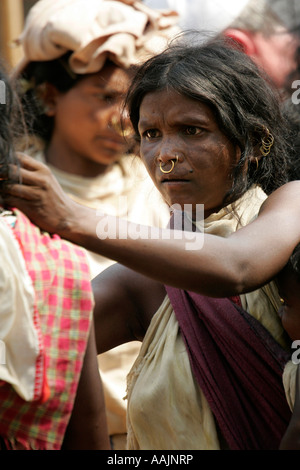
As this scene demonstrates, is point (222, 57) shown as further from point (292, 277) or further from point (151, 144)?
point (292, 277)

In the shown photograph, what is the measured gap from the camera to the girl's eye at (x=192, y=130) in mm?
2406

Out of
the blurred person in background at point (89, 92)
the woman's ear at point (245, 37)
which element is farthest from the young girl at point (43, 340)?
the woman's ear at point (245, 37)

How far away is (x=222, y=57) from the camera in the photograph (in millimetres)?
2516

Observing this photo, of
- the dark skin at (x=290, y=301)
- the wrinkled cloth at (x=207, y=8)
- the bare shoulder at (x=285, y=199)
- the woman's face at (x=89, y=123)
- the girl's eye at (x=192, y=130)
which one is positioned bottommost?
the woman's face at (x=89, y=123)

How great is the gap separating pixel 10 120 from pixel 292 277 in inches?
30.5

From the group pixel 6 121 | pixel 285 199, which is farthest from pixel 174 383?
pixel 6 121

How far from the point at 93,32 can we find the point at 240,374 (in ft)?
8.45

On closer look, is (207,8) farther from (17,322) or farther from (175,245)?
(17,322)

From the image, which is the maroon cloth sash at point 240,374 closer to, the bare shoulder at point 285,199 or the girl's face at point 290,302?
the girl's face at point 290,302

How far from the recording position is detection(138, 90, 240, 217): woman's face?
2389 millimetres

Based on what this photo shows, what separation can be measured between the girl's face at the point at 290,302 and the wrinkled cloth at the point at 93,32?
2308 mm

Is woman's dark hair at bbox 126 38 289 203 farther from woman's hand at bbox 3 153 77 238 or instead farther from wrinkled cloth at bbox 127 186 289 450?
woman's hand at bbox 3 153 77 238

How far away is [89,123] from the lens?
439cm

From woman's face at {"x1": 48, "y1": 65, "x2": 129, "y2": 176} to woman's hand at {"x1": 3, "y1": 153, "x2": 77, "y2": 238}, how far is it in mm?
2377
